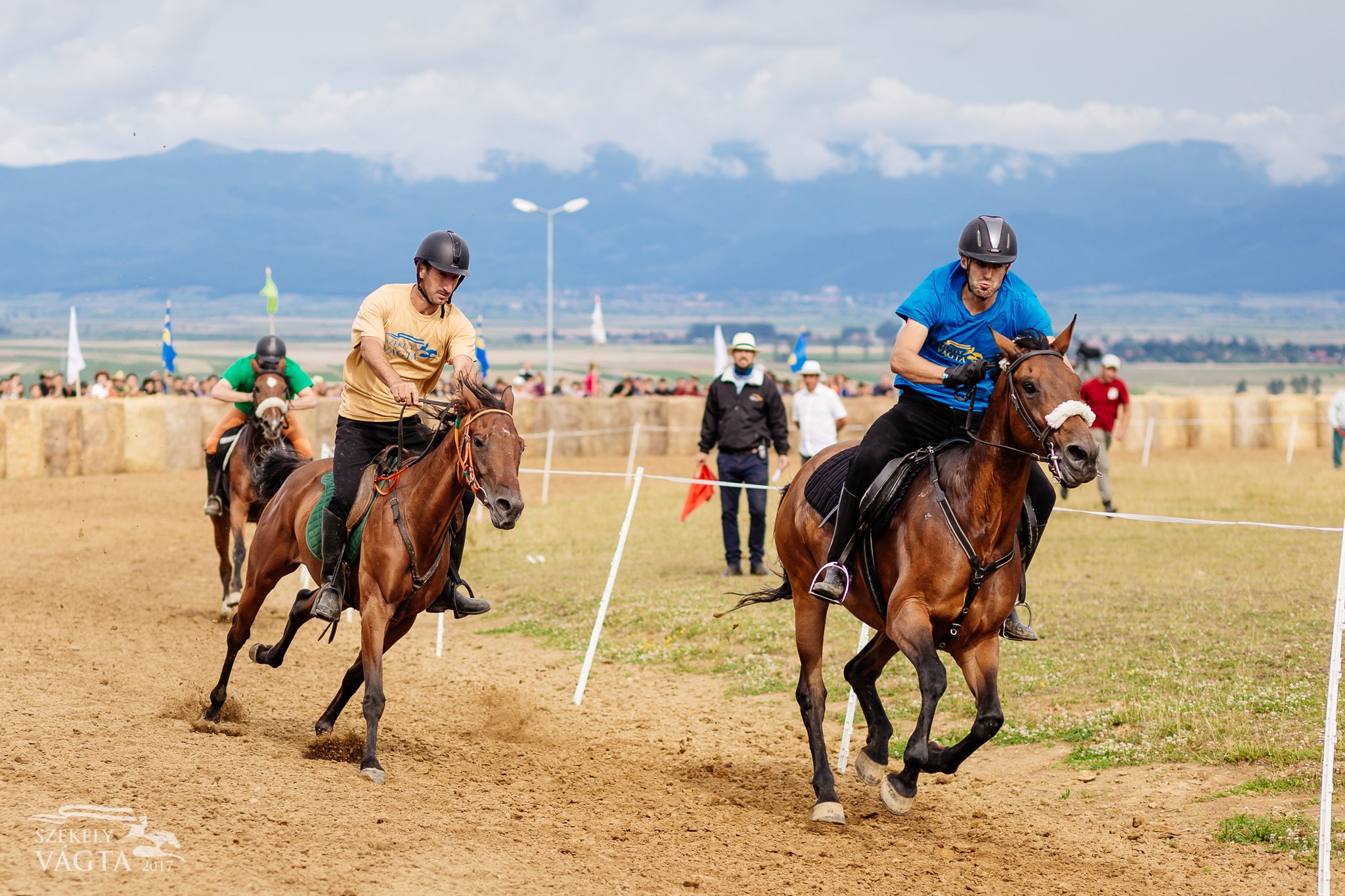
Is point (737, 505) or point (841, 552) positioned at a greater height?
point (841, 552)

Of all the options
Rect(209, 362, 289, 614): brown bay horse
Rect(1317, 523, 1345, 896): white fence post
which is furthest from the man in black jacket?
Rect(1317, 523, 1345, 896): white fence post

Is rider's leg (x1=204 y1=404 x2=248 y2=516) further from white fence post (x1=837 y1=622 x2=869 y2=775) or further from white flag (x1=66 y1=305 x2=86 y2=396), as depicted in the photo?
white flag (x1=66 y1=305 x2=86 y2=396)

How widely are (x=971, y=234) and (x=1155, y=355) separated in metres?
164

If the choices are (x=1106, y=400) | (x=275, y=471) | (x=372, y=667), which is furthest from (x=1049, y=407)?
(x=1106, y=400)

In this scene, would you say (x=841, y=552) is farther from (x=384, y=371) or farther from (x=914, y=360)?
(x=384, y=371)

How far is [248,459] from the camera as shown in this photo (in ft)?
40.7

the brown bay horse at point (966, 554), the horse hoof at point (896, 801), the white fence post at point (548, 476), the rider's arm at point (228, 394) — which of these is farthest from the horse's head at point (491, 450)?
the white fence post at point (548, 476)

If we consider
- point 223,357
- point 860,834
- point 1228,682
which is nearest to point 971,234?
point 860,834

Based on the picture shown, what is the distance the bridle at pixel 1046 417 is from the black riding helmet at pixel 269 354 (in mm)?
7724

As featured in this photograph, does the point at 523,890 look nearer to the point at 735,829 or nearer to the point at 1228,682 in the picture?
the point at 735,829

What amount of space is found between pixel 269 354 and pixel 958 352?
24.9 ft

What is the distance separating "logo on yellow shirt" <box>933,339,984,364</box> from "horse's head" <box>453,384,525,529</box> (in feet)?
7.50

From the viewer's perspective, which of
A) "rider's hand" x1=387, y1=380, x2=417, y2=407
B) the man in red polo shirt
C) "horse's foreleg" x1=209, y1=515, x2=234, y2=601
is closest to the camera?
"rider's hand" x1=387, y1=380, x2=417, y2=407

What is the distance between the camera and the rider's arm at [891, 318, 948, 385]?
670 cm
